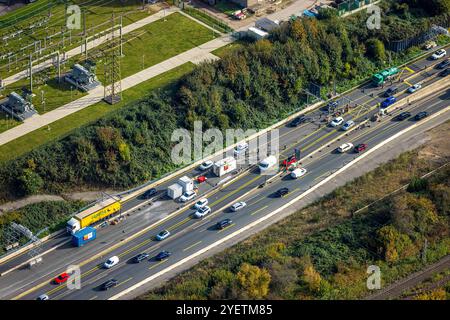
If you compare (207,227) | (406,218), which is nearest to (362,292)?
(406,218)

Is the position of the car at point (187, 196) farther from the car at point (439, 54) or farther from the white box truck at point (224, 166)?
the car at point (439, 54)

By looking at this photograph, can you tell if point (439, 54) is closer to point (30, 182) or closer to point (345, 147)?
point (345, 147)

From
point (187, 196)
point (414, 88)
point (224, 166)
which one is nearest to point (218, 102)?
point (224, 166)

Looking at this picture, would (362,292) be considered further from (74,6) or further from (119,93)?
(74,6)

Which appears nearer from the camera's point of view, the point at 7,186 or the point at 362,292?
the point at 362,292

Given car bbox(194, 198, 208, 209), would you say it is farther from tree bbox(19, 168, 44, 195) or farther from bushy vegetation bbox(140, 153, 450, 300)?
tree bbox(19, 168, 44, 195)

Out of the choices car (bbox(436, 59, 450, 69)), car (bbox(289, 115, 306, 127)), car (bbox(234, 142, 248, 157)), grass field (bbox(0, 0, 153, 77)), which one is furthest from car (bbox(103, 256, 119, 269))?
car (bbox(436, 59, 450, 69))
